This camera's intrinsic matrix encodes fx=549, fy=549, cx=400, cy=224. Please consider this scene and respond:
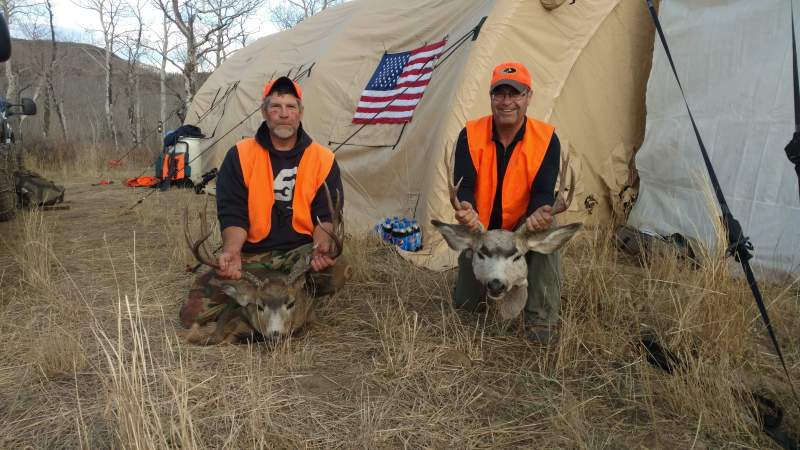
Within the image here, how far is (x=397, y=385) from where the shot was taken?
2.96 meters

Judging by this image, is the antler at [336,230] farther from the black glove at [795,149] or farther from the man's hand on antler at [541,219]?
the black glove at [795,149]

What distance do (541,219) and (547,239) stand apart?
16 centimetres

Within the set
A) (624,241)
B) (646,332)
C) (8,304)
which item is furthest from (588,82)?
(8,304)

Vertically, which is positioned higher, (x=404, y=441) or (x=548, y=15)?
(x=548, y=15)

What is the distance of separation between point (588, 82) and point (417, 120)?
1949 mm

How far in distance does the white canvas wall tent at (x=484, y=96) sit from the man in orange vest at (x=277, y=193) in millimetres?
1539

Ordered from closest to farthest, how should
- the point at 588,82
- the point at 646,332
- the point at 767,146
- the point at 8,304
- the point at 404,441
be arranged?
the point at 404,441 < the point at 646,332 < the point at 8,304 < the point at 767,146 < the point at 588,82

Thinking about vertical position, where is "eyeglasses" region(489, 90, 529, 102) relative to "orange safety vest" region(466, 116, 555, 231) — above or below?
above

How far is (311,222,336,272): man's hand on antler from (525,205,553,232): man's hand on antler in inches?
49.5

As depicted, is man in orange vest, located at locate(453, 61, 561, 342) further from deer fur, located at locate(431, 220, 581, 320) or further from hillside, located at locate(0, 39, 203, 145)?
hillside, located at locate(0, 39, 203, 145)

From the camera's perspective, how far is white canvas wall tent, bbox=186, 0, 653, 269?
18.3ft

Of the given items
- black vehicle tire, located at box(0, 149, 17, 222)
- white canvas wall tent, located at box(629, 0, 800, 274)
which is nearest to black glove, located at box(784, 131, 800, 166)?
white canvas wall tent, located at box(629, 0, 800, 274)

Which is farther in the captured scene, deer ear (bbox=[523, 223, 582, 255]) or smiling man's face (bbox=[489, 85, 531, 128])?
smiling man's face (bbox=[489, 85, 531, 128])

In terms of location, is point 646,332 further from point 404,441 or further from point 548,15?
point 548,15
